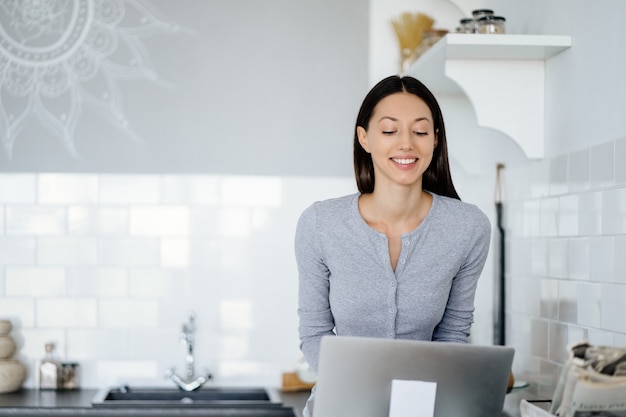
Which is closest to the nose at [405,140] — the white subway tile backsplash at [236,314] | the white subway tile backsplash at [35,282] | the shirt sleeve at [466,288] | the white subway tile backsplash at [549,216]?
the shirt sleeve at [466,288]

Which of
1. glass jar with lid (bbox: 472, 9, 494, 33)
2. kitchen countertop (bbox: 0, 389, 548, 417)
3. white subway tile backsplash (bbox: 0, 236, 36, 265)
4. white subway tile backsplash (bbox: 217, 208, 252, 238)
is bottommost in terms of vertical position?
kitchen countertop (bbox: 0, 389, 548, 417)

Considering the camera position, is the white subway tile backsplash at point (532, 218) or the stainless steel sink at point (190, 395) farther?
the stainless steel sink at point (190, 395)

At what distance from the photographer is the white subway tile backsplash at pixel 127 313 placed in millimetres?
3354

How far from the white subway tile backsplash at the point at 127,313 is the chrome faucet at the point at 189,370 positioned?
122 millimetres

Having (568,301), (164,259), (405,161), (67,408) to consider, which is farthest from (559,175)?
(67,408)

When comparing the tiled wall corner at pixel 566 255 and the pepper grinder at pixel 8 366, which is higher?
the tiled wall corner at pixel 566 255

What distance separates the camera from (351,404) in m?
1.62

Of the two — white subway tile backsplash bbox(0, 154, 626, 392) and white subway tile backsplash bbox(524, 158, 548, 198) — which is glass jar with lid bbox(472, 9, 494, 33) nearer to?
white subway tile backsplash bbox(524, 158, 548, 198)

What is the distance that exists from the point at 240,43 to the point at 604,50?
5.24 ft

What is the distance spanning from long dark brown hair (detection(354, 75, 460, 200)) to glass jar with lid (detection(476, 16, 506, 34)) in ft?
1.91

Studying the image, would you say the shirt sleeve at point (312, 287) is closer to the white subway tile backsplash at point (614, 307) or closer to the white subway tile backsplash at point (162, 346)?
the white subway tile backsplash at point (614, 307)

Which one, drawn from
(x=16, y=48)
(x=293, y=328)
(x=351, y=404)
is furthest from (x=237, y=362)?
(x=351, y=404)

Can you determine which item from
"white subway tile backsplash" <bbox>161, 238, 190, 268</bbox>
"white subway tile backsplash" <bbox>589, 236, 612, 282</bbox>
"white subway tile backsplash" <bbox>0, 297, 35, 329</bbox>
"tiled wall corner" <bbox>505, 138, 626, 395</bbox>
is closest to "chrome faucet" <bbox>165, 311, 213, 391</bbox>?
"white subway tile backsplash" <bbox>161, 238, 190, 268</bbox>

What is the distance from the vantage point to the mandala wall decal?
3385 millimetres
